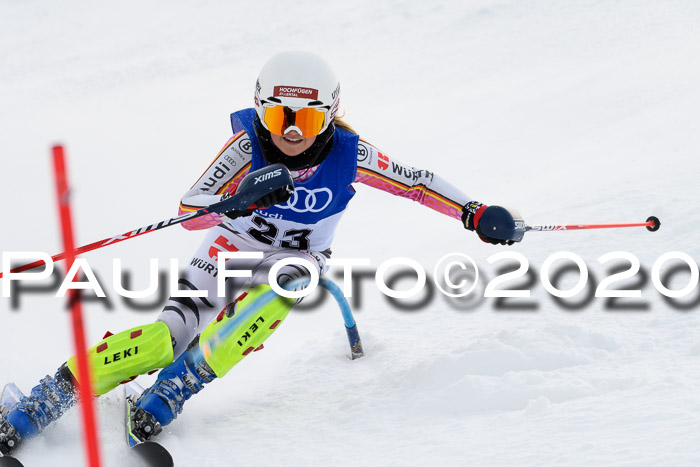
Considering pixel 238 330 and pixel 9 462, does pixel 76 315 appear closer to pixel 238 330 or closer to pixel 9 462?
pixel 9 462

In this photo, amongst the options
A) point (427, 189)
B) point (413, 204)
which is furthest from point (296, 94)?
point (413, 204)

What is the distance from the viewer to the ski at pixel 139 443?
238 cm

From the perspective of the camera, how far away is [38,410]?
2.60 m

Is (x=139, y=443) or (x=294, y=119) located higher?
(x=294, y=119)

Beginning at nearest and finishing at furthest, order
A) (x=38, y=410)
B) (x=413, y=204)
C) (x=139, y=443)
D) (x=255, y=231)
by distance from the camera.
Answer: (x=139, y=443), (x=38, y=410), (x=255, y=231), (x=413, y=204)

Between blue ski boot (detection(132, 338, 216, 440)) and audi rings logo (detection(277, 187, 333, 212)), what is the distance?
642 mm

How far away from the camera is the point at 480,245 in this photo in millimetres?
4645

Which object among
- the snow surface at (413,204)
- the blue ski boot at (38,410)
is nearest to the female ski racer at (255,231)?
the blue ski boot at (38,410)

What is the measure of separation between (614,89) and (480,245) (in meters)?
4.34

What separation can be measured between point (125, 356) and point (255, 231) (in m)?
0.77

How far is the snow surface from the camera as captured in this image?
2566 mm

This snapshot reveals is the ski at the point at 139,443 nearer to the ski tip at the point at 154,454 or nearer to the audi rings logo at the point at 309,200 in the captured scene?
the ski tip at the point at 154,454

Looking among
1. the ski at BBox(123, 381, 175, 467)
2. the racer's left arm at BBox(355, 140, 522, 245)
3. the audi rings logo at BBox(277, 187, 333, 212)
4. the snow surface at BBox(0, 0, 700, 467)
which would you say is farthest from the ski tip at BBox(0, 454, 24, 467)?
the racer's left arm at BBox(355, 140, 522, 245)

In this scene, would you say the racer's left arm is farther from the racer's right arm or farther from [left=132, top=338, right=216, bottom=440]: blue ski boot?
[left=132, top=338, right=216, bottom=440]: blue ski boot
